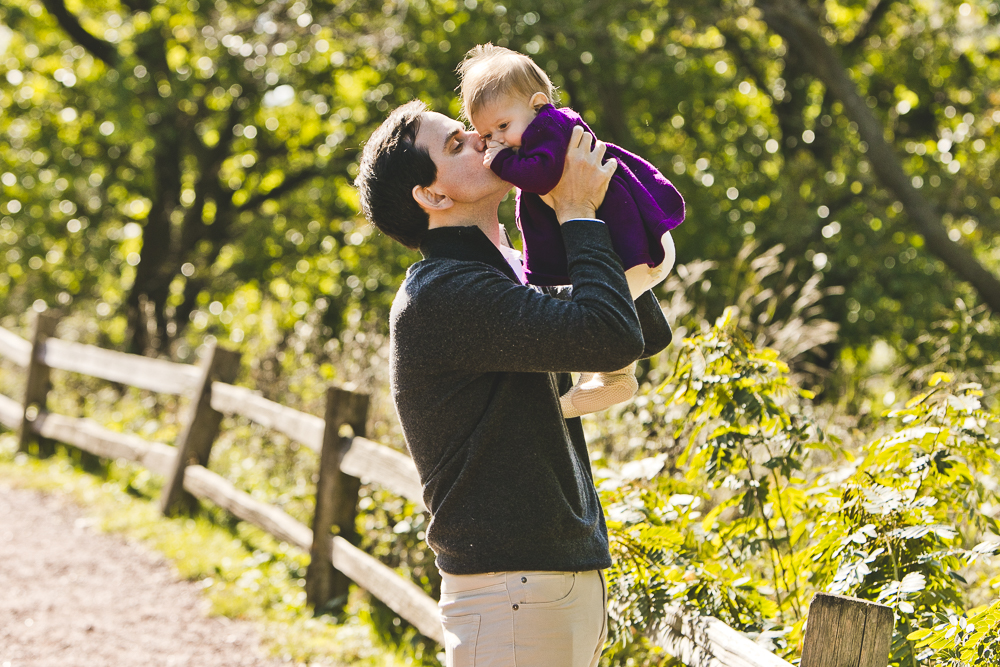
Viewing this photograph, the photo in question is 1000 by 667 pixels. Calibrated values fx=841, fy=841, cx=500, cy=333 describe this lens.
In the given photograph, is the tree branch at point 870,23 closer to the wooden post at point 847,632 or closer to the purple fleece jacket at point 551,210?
the purple fleece jacket at point 551,210

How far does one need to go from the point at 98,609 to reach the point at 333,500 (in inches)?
54.0

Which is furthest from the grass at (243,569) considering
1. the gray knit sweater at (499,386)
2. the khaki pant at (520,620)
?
the gray knit sweater at (499,386)

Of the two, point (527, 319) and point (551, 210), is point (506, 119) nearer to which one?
point (551, 210)

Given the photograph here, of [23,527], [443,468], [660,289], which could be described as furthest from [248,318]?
[443,468]

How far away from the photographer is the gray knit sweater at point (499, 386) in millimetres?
1553

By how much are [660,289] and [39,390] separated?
19.3 ft

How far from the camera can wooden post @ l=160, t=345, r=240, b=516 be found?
233 inches

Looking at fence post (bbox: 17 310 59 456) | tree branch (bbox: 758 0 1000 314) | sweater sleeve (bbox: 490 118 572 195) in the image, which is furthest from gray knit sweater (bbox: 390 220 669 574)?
fence post (bbox: 17 310 59 456)

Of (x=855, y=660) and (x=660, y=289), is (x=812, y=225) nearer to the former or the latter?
(x=660, y=289)

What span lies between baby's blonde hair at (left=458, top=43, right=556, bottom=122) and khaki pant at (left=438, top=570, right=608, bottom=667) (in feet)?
3.31

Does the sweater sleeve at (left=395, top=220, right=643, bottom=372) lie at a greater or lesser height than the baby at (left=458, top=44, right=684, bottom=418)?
lesser

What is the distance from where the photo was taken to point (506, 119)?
1.81 m

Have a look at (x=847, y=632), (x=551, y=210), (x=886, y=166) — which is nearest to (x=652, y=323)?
(x=551, y=210)

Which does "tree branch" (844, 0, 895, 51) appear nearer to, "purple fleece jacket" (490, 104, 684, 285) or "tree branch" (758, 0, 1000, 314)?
"tree branch" (758, 0, 1000, 314)
